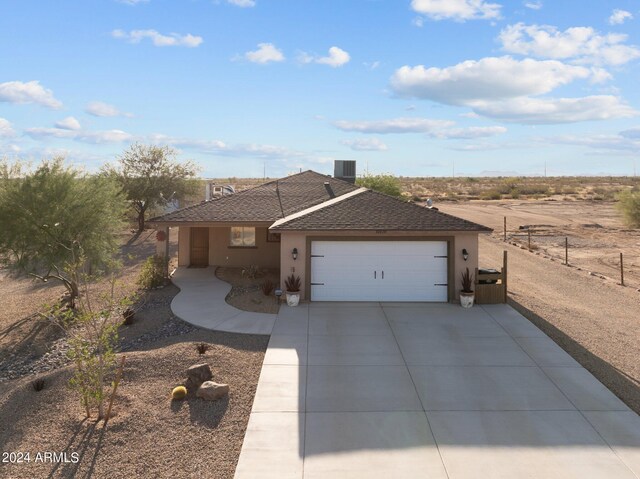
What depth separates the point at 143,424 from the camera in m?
8.48

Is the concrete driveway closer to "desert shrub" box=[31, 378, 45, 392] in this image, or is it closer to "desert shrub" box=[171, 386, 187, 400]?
"desert shrub" box=[171, 386, 187, 400]

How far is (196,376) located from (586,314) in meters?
13.0

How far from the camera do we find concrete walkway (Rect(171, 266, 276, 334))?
45.7 feet

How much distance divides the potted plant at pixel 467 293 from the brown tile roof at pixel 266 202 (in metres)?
7.73

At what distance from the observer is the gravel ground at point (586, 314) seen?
36.7 ft

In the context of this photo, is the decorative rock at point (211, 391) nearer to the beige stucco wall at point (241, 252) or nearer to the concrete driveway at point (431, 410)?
the concrete driveway at point (431, 410)

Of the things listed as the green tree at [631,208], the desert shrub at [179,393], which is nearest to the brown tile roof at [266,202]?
the desert shrub at [179,393]

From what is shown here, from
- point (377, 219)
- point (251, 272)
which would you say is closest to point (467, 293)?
point (377, 219)

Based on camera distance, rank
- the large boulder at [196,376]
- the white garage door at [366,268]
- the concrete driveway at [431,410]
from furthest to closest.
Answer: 1. the white garage door at [366,268]
2. the large boulder at [196,376]
3. the concrete driveway at [431,410]

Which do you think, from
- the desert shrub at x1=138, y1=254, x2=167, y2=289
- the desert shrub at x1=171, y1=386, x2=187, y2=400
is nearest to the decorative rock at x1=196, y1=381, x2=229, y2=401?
the desert shrub at x1=171, y1=386, x2=187, y2=400

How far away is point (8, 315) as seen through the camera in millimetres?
16719

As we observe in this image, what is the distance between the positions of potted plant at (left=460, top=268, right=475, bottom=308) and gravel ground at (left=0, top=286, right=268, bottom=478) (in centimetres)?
767

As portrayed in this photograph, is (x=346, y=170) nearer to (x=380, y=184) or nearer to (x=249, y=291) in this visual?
(x=380, y=184)

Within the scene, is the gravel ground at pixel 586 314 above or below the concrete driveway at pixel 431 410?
above
